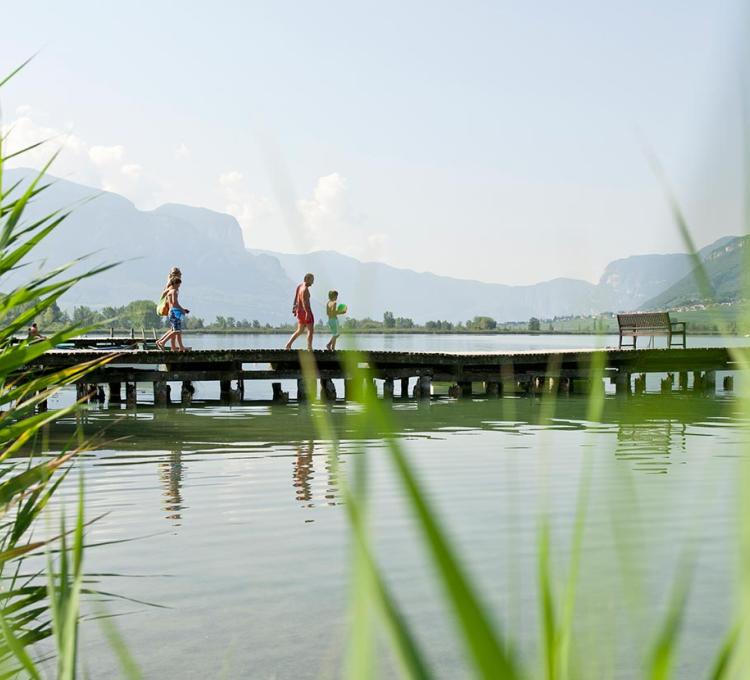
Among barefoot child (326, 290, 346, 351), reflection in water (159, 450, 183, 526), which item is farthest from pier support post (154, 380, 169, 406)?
reflection in water (159, 450, 183, 526)

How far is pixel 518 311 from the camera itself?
407 centimetres

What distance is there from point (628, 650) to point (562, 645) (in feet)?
18.6

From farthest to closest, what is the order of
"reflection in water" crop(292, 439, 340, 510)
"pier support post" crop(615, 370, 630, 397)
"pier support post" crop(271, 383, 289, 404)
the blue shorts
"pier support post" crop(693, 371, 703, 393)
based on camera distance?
1. "pier support post" crop(693, 371, 703, 393)
2. "pier support post" crop(615, 370, 630, 397)
3. "pier support post" crop(271, 383, 289, 404)
4. the blue shorts
5. "reflection in water" crop(292, 439, 340, 510)

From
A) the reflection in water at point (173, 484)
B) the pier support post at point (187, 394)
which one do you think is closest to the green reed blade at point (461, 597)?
the reflection in water at point (173, 484)

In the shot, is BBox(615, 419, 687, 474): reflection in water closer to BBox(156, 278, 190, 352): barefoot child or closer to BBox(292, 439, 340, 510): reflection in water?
BBox(292, 439, 340, 510): reflection in water

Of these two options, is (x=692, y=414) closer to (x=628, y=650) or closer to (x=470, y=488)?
(x=470, y=488)

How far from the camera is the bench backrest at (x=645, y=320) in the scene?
3031 cm

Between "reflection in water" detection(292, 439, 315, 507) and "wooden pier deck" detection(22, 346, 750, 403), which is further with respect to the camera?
"wooden pier deck" detection(22, 346, 750, 403)

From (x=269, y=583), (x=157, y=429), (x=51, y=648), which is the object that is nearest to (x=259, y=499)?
(x=269, y=583)

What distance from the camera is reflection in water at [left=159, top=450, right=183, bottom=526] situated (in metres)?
10.4

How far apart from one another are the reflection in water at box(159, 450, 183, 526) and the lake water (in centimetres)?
4

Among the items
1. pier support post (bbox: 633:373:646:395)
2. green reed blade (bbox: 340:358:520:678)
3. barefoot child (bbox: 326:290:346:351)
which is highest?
barefoot child (bbox: 326:290:346:351)

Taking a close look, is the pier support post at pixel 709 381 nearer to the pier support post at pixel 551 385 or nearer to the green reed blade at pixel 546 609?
the pier support post at pixel 551 385

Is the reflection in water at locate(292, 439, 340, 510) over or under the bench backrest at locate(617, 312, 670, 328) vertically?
under
